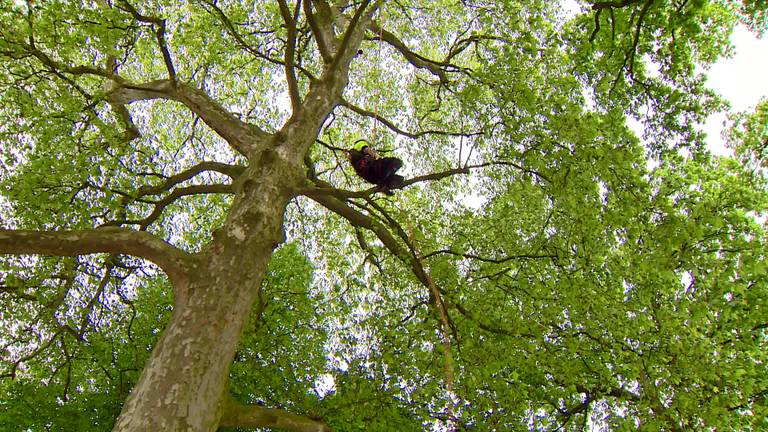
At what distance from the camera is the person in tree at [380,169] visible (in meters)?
6.14

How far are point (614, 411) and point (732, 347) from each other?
8.15 feet

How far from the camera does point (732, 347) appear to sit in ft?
23.8

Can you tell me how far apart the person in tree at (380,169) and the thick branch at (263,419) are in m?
2.96

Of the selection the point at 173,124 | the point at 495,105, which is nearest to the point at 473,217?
the point at 495,105

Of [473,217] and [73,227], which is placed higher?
[473,217]

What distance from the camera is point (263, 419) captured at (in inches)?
203

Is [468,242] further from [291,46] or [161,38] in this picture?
[161,38]

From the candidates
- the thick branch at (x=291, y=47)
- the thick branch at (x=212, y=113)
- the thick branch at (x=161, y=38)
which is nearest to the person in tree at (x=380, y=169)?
the thick branch at (x=291, y=47)

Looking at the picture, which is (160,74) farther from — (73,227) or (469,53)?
(469,53)

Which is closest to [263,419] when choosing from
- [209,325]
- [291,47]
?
[209,325]

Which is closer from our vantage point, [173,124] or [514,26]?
[514,26]

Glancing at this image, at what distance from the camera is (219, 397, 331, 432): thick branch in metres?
4.65

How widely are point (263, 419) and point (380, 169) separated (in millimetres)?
3382

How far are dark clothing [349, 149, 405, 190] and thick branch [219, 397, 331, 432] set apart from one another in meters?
3.04
